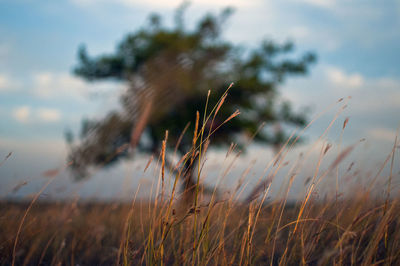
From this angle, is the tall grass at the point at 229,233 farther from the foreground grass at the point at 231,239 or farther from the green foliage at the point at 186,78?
the green foliage at the point at 186,78

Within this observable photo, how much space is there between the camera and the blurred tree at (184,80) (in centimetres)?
1037

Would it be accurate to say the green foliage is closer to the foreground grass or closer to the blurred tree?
the blurred tree

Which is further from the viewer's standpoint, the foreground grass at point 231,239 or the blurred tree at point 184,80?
the blurred tree at point 184,80

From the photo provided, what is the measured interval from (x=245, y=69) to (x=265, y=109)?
1.59 meters

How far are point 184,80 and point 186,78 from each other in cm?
15

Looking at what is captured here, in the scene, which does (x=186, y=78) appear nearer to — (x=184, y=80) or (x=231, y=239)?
(x=184, y=80)

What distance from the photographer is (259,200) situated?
2070mm

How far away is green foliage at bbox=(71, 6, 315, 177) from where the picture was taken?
10.4m

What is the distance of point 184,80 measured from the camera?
10172 mm

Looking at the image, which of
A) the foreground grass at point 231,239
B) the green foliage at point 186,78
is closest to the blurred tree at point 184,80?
the green foliage at point 186,78

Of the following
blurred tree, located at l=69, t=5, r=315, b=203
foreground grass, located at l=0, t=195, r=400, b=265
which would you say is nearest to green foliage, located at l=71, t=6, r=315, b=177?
blurred tree, located at l=69, t=5, r=315, b=203

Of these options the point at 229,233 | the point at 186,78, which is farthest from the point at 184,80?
the point at 229,233

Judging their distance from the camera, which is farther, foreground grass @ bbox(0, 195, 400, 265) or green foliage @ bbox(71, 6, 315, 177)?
green foliage @ bbox(71, 6, 315, 177)

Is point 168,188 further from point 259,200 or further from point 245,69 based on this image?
point 245,69
